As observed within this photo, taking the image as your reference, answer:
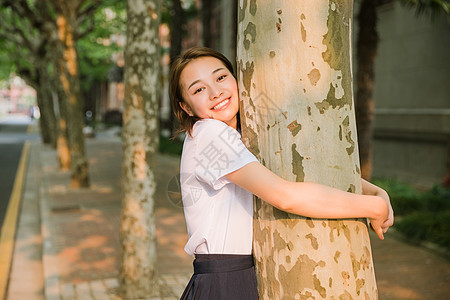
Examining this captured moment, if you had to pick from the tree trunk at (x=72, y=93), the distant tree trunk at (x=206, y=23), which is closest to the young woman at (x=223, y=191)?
the tree trunk at (x=72, y=93)

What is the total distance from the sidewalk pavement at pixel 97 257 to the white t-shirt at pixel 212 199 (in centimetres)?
120

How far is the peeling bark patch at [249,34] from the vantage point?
194 centimetres

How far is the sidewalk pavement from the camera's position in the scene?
17.7 ft

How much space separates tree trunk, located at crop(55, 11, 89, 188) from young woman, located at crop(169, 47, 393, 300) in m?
10.3

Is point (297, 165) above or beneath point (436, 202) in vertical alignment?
above

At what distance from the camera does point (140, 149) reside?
5.28 metres

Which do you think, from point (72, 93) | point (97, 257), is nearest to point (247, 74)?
point (97, 257)

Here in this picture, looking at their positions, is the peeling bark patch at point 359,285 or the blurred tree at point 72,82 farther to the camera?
the blurred tree at point 72,82

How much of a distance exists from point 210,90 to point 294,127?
0.42m

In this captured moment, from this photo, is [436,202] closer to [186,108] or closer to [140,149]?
[140,149]

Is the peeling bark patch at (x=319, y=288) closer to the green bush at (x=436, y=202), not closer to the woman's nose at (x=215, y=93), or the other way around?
the woman's nose at (x=215, y=93)

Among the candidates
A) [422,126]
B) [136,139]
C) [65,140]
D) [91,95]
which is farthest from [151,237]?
[91,95]

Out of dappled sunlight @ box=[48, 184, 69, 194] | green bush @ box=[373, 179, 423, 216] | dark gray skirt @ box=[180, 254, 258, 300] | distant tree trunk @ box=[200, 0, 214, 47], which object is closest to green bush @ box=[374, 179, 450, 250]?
green bush @ box=[373, 179, 423, 216]

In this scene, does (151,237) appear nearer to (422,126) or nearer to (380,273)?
(380,273)
